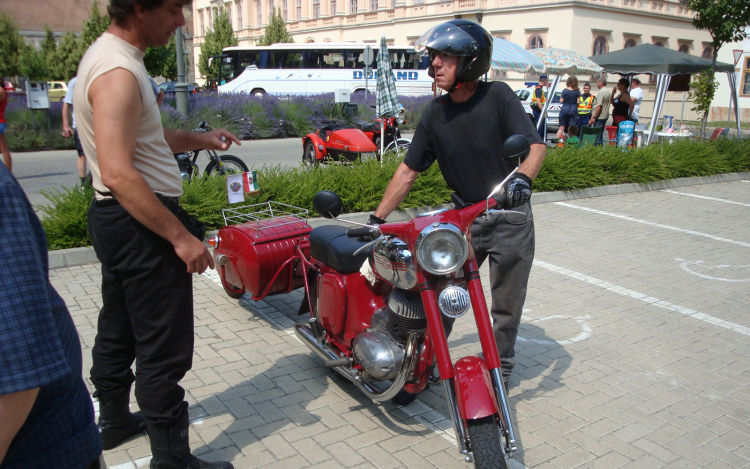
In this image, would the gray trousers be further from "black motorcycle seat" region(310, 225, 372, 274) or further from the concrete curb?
the concrete curb

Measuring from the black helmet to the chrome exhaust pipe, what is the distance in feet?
4.31

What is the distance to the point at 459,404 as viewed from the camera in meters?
2.40

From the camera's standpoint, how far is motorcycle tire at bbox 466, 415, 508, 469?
2.32m

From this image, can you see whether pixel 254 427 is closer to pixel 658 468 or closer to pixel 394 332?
pixel 394 332

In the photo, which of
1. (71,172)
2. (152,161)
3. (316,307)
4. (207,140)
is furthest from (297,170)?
(71,172)

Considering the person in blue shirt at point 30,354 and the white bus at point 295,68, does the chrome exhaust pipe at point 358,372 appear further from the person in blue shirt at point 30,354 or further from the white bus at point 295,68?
the white bus at point 295,68

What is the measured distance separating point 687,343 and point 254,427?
3.16 metres

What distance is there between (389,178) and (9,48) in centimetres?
4062

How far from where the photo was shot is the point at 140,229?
7.55 feet

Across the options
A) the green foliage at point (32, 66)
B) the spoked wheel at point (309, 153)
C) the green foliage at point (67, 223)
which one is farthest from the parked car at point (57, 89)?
the green foliage at point (67, 223)

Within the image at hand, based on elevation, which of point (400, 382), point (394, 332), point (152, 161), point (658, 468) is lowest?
point (658, 468)

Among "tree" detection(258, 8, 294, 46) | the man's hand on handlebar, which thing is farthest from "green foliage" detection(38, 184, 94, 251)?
"tree" detection(258, 8, 294, 46)

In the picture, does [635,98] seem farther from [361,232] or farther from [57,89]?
[57,89]

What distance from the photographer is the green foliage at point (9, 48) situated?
38.3 m
